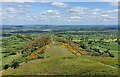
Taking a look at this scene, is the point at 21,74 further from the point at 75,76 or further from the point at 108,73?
the point at 108,73

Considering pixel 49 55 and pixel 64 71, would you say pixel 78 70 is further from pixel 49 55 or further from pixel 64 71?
pixel 49 55

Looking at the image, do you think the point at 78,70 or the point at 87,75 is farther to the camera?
the point at 78,70

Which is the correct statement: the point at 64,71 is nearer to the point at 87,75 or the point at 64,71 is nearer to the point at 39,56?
the point at 87,75

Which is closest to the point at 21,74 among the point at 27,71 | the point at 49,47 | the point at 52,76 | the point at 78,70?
the point at 27,71

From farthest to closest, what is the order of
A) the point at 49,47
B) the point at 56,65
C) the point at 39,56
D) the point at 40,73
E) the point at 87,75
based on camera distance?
1. the point at 49,47
2. the point at 39,56
3. the point at 56,65
4. the point at 40,73
5. the point at 87,75

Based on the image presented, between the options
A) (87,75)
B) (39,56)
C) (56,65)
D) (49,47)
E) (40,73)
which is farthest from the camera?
(49,47)

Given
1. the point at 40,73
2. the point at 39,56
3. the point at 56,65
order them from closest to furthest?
1. the point at 40,73
2. the point at 56,65
3. the point at 39,56

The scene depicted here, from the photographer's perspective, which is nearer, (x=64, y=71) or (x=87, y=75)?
(x=87, y=75)

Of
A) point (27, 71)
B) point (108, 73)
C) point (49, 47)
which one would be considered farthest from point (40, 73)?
point (49, 47)

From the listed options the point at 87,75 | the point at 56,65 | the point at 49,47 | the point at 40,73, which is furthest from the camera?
the point at 49,47
